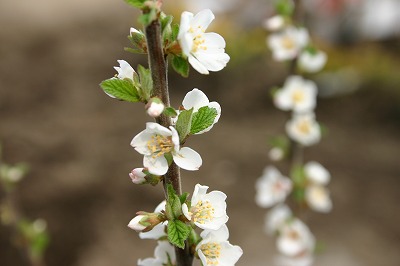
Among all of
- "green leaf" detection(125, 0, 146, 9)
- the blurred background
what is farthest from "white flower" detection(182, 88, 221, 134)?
the blurred background

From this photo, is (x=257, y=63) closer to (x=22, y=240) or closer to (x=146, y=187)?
(x=146, y=187)

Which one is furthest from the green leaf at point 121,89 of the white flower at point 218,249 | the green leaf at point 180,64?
the white flower at point 218,249

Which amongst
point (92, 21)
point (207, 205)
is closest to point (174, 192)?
point (207, 205)

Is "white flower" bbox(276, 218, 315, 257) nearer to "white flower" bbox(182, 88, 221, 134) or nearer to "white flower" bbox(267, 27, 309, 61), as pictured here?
"white flower" bbox(267, 27, 309, 61)

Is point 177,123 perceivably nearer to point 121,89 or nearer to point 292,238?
point 121,89

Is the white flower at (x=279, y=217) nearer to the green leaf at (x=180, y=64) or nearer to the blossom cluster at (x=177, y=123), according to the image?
the blossom cluster at (x=177, y=123)

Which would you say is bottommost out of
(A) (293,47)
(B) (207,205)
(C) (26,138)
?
(C) (26,138)
